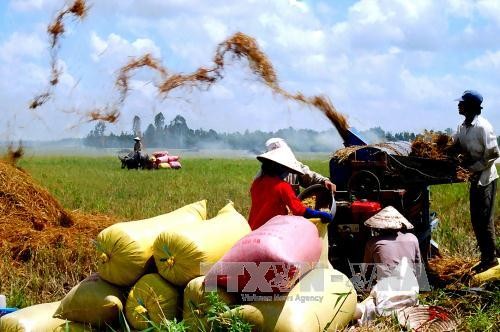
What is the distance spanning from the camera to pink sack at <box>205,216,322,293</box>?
3.86m

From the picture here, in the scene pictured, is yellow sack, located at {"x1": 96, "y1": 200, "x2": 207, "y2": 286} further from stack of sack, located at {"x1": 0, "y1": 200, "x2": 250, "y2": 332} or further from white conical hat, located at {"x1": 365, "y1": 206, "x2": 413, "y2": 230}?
white conical hat, located at {"x1": 365, "y1": 206, "x2": 413, "y2": 230}

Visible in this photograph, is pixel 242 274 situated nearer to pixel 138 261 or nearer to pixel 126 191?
pixel 138 261

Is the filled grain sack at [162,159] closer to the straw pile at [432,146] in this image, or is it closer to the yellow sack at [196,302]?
the straw pile at [432,146]

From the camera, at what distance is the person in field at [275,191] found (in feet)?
16.7

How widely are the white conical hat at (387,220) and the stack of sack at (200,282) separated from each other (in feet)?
3.34

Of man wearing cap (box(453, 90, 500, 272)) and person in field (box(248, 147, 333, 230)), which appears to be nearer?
person in field (box(248, 147, 333, 230))

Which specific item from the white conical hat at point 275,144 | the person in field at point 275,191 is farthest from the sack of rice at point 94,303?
the white conical hat at point 275,144

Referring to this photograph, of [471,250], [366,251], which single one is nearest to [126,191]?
[471,250]

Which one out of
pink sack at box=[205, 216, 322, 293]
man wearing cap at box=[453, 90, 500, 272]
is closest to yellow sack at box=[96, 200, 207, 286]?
pink sack at box=[205, 216, 322, 293]

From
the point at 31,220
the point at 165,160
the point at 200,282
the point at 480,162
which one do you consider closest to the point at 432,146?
the point at 480,162

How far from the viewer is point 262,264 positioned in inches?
152

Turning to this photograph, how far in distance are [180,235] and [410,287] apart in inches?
75.6

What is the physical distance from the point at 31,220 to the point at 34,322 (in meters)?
3.24

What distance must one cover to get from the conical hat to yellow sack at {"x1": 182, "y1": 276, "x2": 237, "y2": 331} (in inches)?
55.5
